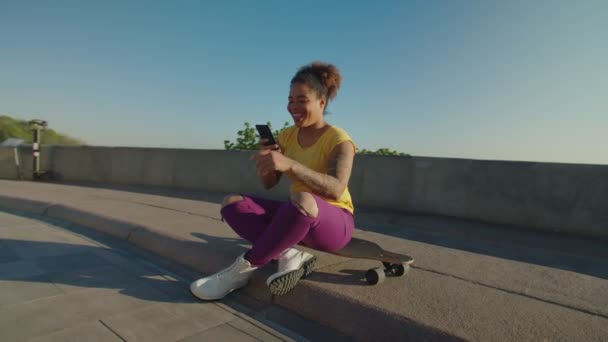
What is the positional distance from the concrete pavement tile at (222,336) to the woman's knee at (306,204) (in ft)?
2.31

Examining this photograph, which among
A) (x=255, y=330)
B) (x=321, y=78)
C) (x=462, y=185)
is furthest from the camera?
(x=462, y=185)

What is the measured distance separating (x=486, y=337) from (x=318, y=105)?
1.66 m

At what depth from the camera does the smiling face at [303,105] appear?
2.45 m

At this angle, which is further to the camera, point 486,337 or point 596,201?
point 596,201

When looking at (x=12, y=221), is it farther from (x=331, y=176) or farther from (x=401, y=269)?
(x=401, y=269)

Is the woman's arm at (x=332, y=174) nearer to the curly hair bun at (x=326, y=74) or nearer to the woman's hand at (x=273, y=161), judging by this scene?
the woman's hand at (x=273, y=161)

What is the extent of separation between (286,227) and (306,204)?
0.19 metres

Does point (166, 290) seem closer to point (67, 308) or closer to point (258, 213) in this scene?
point (67, 308)

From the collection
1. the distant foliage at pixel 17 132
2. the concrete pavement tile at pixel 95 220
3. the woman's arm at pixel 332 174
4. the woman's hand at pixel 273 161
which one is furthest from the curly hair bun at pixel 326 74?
the distant foliage at pixel 17 132

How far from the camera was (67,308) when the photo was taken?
2.11 meters

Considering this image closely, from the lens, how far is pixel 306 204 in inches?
79.4

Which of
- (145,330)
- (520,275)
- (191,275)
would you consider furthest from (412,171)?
(145,330)

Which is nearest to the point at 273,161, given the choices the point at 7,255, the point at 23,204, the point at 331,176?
the point at 331,176

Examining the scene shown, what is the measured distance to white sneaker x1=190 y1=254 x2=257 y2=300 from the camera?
2.29 metres
